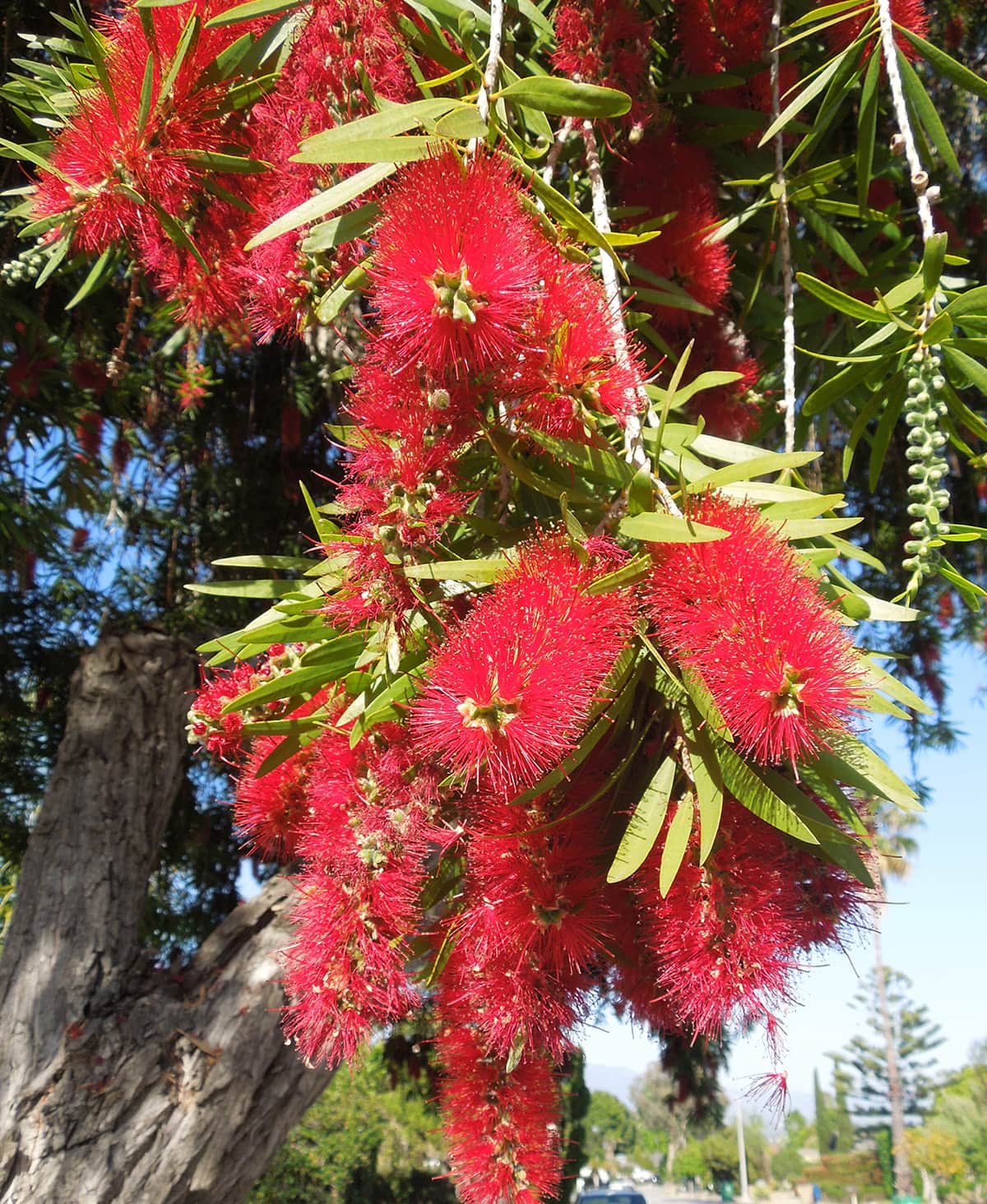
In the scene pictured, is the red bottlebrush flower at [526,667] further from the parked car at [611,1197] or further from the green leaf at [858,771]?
the parked car at [611,1197]

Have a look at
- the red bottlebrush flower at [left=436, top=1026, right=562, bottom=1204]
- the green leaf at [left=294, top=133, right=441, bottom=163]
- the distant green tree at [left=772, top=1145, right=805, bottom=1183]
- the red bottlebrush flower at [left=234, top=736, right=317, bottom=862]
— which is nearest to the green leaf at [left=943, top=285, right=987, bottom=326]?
the green leaf at [left=294, top=133, right=441, bottom=163]

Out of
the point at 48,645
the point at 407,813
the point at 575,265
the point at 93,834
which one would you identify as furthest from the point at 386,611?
the point at 48,645

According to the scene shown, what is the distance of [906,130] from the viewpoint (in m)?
0.85

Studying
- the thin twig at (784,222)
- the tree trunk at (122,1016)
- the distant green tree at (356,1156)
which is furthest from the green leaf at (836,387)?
the distant green tree at (356,1156)

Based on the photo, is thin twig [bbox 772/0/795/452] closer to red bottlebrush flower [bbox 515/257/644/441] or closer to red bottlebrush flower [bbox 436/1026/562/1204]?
red bottlebrush flower [bbox 515/257/644/441]

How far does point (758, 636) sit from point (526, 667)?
7.3 inches

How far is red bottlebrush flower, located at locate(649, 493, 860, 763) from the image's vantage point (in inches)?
28.2

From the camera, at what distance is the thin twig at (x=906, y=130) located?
847mm

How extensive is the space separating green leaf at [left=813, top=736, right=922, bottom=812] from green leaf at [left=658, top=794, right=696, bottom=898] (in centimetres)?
13

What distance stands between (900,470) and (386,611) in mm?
2516

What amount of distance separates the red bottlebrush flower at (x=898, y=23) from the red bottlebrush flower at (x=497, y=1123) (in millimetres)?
1390

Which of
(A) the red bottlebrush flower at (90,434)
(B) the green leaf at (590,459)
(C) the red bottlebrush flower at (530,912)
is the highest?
(A) the red bottlebrush flower at (90,434)

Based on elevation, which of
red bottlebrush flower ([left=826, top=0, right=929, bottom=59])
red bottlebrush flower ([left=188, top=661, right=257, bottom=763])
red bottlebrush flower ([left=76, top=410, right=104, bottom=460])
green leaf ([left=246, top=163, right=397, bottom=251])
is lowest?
red bottlebrush flower ([left=188, top=661, right=257, bottom=763])

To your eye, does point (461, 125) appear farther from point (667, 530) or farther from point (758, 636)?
point (758, 636)
